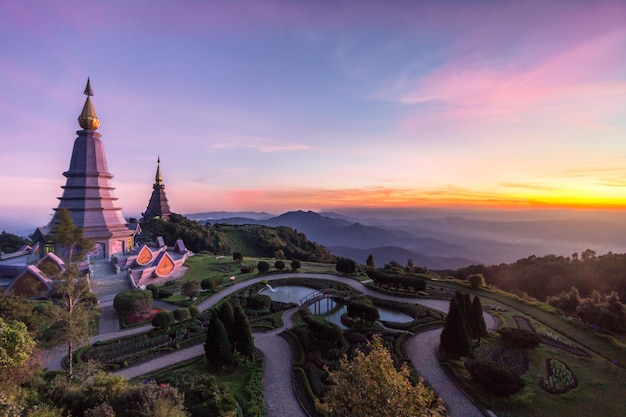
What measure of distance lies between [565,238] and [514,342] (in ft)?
550

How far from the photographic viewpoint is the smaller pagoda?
2704 inches

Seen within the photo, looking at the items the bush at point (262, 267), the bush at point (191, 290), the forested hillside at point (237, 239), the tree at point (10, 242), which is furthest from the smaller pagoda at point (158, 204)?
the bush at point (191, 290)

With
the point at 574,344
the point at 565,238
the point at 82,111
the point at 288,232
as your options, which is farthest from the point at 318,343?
the point at 565,238

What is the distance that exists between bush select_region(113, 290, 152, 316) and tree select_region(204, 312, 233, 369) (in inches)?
423

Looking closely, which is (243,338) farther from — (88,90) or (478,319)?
(88,90)

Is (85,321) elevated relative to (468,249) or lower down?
elevated

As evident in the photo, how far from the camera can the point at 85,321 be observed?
15.1 metres

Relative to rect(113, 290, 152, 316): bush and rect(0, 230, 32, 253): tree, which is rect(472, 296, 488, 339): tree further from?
rect(0, 230, 32, 253): tree

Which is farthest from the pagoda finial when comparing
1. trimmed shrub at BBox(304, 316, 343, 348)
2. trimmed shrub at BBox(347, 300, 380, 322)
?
trimmed shrub at BBox(347, 300, 380, 322)

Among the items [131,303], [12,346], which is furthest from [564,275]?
[12,346]

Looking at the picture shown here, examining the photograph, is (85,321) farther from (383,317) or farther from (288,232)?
(288,232)

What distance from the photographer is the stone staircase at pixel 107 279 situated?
29.9 m

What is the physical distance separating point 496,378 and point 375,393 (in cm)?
1056

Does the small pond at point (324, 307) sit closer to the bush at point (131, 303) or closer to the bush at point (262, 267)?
the bush at point (262, 267)
